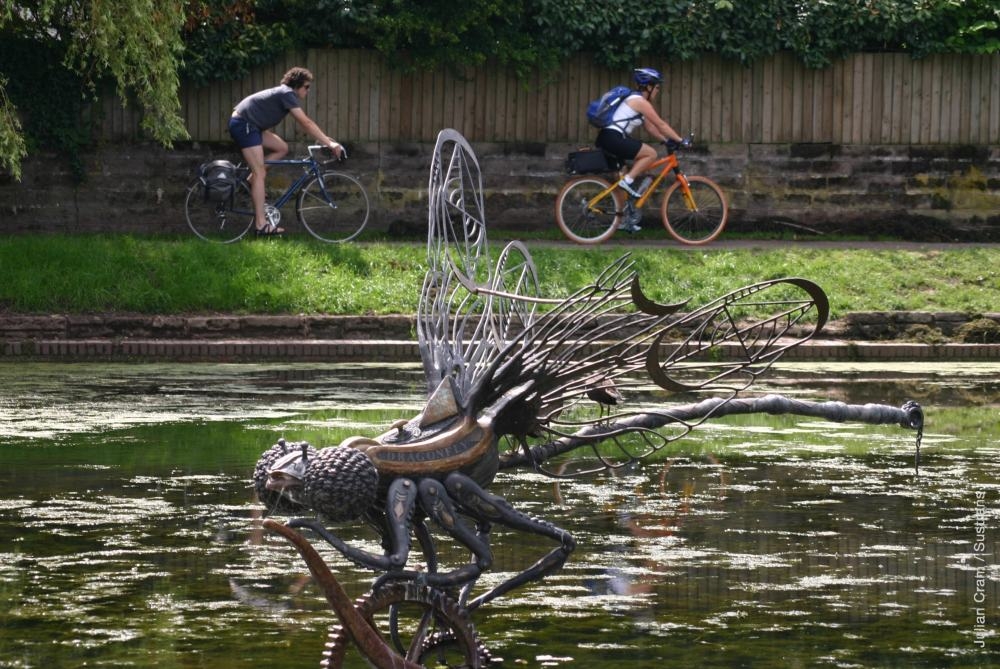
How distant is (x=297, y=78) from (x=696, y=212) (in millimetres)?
4602

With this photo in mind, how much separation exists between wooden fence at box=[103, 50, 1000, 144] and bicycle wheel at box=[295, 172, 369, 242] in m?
0.87

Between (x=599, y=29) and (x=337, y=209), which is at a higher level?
(x=599, y=29)

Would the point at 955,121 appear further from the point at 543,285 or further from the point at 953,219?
the point at 543,285

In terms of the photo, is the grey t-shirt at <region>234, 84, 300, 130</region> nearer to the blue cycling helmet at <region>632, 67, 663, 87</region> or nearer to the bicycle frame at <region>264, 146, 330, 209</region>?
the bicycle frame at <region>264, 146, 330, 209</region>

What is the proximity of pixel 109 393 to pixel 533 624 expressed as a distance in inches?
290

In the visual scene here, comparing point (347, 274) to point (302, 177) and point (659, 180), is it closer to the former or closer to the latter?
point (302, 177)

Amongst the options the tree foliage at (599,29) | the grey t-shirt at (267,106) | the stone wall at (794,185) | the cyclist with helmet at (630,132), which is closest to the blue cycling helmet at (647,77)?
the cyclist with helmet at (630,132)

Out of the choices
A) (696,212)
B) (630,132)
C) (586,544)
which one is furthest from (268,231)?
(586,544)

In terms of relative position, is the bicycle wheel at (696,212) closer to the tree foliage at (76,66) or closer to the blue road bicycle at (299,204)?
the blue road bicycle at (299,204)

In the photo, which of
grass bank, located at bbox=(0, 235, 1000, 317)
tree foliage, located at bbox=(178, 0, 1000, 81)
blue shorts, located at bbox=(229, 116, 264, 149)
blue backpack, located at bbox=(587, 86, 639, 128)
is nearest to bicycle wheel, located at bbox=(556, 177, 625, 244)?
blue backpack, located at bbox=(587, 86, 639, 128)

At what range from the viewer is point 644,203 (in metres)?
20.4

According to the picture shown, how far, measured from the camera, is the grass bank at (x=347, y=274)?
56.0 feet

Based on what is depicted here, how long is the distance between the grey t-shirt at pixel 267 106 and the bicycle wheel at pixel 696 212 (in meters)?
4.18

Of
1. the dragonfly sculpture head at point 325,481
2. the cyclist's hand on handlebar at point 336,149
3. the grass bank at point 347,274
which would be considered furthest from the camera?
the cyclist's hand on handlebar at point 336,149
